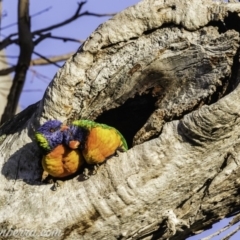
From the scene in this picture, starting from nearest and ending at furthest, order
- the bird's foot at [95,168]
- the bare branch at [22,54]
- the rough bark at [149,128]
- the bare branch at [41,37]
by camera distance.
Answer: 1. the rough bark at [149,128]
2. the bird's foot at [95,168]
3. the bare branch at [22,54]
4. the bare branch at [41,37]

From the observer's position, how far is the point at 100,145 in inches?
129

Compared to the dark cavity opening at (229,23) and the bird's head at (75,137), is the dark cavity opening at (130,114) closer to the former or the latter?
the bird's head at (75,137)

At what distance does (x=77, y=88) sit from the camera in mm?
3443

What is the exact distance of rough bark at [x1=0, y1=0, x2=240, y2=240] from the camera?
305 cm

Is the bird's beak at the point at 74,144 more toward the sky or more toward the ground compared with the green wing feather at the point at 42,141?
more toward the ground

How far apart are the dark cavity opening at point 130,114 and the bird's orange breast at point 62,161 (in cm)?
34

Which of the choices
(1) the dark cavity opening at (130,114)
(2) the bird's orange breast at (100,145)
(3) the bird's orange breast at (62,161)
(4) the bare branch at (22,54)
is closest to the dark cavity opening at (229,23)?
(1) the dark cavity opening at (130,114)

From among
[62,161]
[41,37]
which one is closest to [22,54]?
[41,37]

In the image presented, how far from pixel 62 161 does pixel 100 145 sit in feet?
0.73

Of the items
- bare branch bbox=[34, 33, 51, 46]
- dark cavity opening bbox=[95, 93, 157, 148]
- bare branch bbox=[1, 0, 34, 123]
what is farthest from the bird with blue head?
bare branch bbox=[34, 33, 51, 46]

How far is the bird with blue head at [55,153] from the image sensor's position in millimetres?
3297

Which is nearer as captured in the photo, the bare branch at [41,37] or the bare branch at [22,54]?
the bare branch at [22,54]

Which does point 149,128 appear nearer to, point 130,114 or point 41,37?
point 130,114

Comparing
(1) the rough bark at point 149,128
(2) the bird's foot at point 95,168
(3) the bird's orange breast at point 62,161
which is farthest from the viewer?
(3) the bird's orange breast at point 62,161
